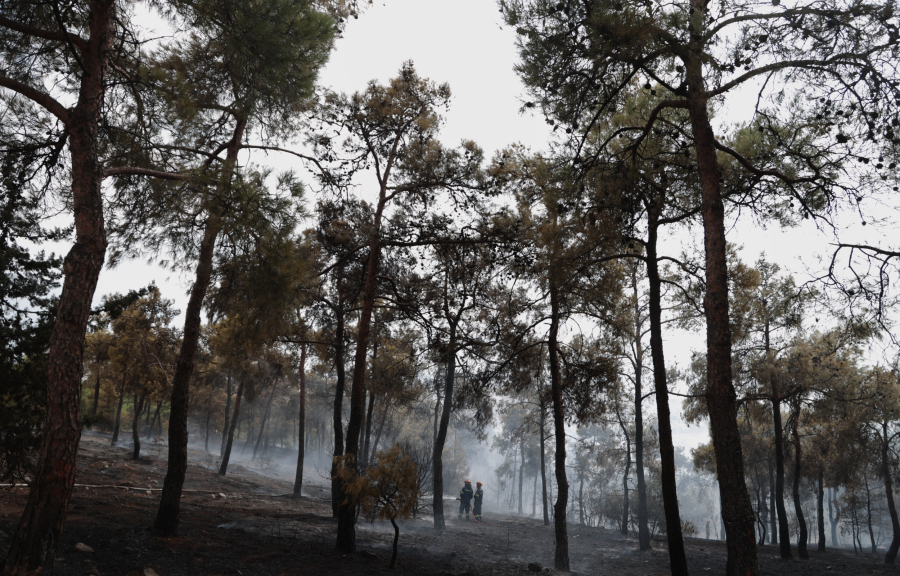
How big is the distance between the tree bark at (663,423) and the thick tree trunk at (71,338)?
795 cm

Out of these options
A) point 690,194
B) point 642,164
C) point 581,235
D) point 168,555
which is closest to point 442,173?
point 581,235

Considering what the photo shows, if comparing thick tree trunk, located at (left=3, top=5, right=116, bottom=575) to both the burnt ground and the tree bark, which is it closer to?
the burnt ground

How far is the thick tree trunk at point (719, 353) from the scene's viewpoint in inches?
212

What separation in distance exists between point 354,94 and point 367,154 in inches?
47.3

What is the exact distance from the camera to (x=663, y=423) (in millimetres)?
8648

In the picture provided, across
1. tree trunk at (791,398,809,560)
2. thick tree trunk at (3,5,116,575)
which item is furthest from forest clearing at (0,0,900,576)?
tree trunk at (791,398,809,560)

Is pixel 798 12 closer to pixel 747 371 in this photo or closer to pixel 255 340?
pixel 255 340

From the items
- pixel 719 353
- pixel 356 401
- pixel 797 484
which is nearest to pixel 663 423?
pixel 719 353

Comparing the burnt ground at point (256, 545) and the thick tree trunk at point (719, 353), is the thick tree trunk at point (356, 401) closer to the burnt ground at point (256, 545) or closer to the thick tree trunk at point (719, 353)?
the burnt ground at point (256, 545)

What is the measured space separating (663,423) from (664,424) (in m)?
0.02

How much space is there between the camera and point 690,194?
8.83m

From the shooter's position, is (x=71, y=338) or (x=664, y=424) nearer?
(x=71, y=338)

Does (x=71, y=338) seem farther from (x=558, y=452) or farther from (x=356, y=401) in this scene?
(x=558, y=452)

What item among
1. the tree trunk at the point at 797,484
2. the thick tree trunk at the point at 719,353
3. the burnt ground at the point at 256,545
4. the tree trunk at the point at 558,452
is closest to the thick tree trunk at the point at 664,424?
the thick tree trunk at the point at 719,353
